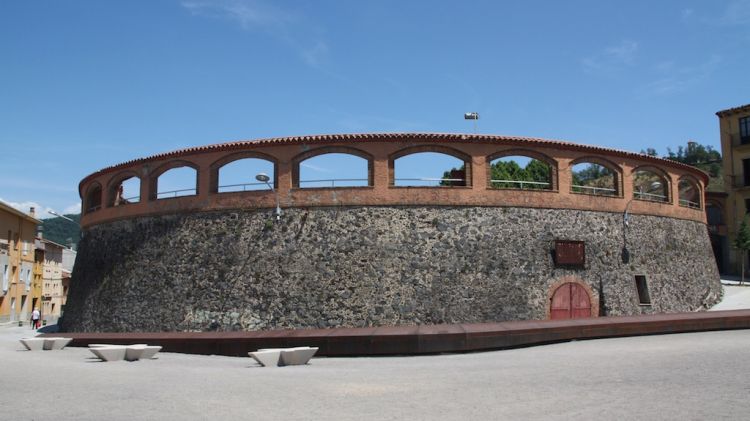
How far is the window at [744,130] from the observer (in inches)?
1507

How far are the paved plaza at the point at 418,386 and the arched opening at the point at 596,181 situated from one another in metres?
8.09

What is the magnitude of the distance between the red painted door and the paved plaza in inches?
200

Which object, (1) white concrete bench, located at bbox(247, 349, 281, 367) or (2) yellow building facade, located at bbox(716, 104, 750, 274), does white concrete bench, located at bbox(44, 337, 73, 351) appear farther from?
(2) yellow building facade, located at bbox(716, 104, 750, 274)

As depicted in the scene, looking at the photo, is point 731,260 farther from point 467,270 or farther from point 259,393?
point 259,393

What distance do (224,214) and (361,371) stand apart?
9.71m

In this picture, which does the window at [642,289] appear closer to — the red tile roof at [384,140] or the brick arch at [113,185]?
the red tile roof at [384,140]

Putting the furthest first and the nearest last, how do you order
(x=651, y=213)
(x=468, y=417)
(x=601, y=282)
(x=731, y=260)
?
(x=731, y=260) < (x=651, y=213) < (x=601, y=282) < (x=468, y=417)

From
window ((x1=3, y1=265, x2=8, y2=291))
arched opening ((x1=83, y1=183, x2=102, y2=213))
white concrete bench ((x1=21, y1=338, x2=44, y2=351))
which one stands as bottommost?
white concrete bench ((x1=21, y1=338, x2=44, y2=351))

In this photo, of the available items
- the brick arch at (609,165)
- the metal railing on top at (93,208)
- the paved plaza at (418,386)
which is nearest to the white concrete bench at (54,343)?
the paved plaza at (418,386)

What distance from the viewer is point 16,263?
39.8 metres

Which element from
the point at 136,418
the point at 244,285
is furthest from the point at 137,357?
the point at 136,418

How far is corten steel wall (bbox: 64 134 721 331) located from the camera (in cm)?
1827

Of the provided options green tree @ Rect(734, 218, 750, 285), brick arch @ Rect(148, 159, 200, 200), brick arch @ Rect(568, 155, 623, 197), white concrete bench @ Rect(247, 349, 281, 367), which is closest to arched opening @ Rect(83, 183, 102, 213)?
brick arch @ Rect(148, 159, 200, 200)

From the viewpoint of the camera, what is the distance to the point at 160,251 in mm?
20453
